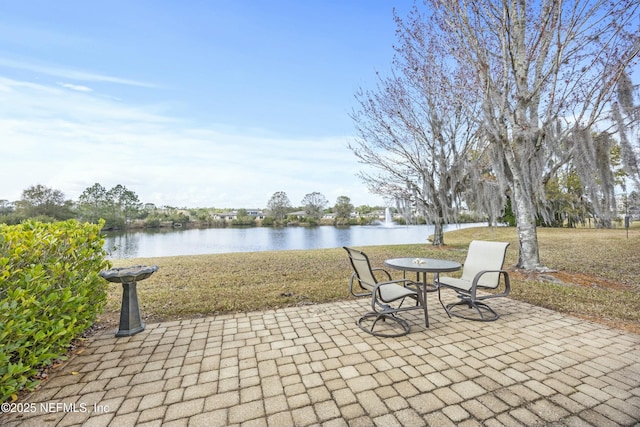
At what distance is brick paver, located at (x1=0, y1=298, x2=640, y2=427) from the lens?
5.12 ft

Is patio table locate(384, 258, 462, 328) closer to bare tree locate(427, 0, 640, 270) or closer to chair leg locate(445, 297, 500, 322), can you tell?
chair leg locate(445, 297, 500, 322)

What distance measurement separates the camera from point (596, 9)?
4871mm

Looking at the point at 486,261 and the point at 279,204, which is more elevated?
the point at 279,204

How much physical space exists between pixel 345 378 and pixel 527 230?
5488 millimetres

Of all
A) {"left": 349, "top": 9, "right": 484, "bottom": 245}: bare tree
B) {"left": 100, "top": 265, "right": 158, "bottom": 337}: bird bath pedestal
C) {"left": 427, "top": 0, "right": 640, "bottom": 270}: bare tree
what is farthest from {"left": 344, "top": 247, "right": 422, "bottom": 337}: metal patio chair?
{"left": 349, "top": 9, "right": 484, "bottom": 245}: bare tree

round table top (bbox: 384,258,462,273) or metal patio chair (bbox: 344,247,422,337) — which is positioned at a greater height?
round table top (bbox: 384,258,462,273)

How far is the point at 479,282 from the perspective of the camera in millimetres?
3438

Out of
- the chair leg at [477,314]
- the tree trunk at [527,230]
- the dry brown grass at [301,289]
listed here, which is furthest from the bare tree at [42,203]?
the tree trunk at [527,230]

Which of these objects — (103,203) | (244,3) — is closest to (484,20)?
(244,3)

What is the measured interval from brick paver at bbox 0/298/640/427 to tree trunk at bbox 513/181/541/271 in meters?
2.89

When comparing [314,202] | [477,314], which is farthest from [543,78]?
[314,202]

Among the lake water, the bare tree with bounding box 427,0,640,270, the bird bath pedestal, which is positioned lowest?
the lake water

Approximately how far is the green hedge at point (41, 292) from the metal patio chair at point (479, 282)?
366cm

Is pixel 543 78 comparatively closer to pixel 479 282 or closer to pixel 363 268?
pixel 479 282
